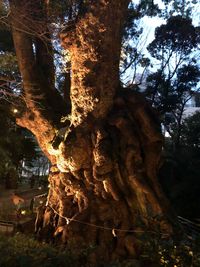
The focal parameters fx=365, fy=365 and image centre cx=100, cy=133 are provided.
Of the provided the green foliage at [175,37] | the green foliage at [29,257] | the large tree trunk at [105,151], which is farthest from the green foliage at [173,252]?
the green foliage at [175,37]

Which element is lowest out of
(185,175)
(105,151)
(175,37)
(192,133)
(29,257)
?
(29,257)

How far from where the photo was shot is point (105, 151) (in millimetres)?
5535

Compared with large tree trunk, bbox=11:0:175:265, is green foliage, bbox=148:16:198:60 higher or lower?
higher

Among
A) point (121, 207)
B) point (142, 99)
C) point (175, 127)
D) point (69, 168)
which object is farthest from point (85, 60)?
point (175, 127)

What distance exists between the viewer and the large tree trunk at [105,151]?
18.6ft

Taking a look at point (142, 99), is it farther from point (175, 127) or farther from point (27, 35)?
point (175, 127)

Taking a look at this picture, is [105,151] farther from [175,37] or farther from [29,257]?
[175,37]

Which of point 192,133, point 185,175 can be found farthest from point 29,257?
point 192,133

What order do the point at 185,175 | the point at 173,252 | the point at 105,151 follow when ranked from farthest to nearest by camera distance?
1. the point at 185,175
2. the point at 105,151
3. the point at 173,252

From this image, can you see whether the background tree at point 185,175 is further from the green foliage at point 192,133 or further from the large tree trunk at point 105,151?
the large tree trunk at point 105,151

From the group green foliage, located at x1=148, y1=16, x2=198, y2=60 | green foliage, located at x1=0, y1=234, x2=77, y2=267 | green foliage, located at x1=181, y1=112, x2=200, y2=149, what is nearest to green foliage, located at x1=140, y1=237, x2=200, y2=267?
green foliage, located at x1=0, y1=234, x2=77, y2=267

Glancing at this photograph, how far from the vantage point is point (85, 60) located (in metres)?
5.92

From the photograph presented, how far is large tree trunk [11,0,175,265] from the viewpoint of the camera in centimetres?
567

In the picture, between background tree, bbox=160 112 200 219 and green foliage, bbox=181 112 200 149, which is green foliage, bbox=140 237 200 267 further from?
green foliage, bbox=181 112 200 149
